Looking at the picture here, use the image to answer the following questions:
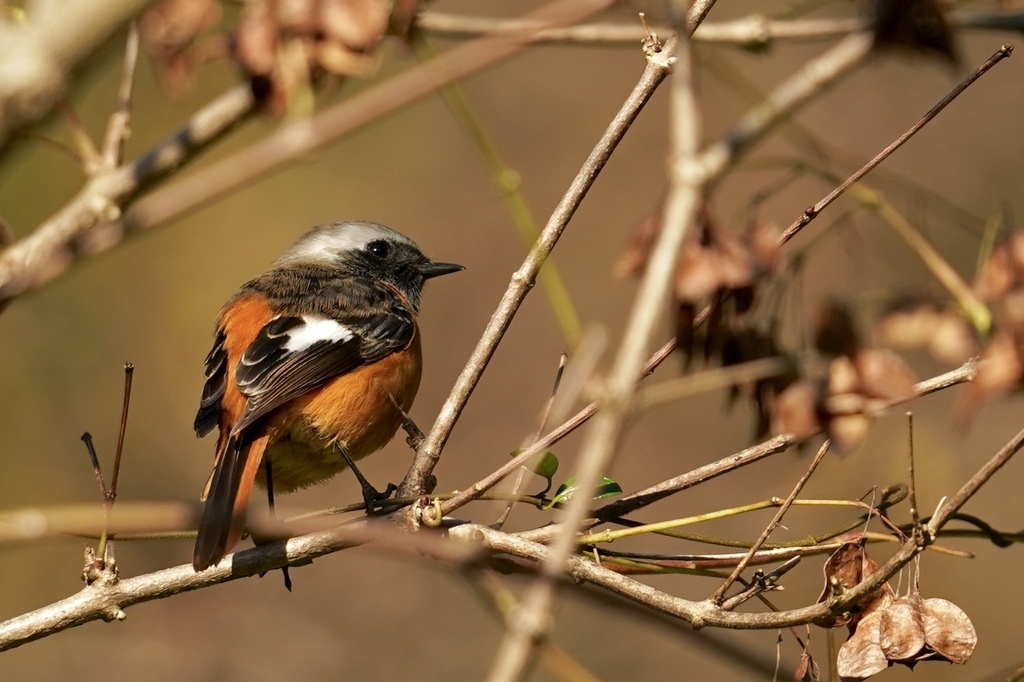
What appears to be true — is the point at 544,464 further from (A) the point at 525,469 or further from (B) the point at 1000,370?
(B) the point at 1000,370

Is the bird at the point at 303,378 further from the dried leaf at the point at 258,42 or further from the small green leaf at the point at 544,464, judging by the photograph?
the dried leaf at the point at 258,42

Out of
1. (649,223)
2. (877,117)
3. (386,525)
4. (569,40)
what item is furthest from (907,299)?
(877,117)

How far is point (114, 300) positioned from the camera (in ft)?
29.5

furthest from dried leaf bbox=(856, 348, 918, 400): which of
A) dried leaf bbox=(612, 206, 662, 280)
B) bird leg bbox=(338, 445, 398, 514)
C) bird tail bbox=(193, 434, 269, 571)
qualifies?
bird tail bbox=(193, 434, 269, 571)

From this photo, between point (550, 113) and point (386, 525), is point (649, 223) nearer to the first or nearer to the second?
point (386, 525)

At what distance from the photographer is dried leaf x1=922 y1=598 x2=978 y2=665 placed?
226 centimetres

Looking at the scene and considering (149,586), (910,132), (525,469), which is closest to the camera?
(910,132)

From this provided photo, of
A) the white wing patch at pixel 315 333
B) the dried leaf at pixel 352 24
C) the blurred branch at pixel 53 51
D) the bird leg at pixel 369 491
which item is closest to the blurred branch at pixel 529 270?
the bird leg at pixel 369 491

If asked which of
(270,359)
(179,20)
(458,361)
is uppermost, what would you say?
(458,361)

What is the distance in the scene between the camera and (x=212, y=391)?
442 cm

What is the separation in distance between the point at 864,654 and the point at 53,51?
1.91 metres

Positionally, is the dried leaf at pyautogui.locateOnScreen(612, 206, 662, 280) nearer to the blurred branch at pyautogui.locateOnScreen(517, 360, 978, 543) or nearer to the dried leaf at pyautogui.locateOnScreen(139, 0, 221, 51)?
the blurred branch at pyautogui.locateOnScreen(517, 360, 978, 543)

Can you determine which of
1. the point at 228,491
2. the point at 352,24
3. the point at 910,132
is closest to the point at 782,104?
the point at 352,24

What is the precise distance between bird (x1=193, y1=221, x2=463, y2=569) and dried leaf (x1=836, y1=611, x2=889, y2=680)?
2013 millimetres
